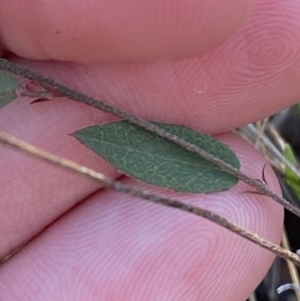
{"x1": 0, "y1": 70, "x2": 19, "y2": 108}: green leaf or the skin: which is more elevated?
{"x1": 0, "y1": 70, "x2": 19, "y2": 108}: green leaf

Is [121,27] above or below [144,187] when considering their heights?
above

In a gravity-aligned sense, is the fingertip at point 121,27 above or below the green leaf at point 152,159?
above
